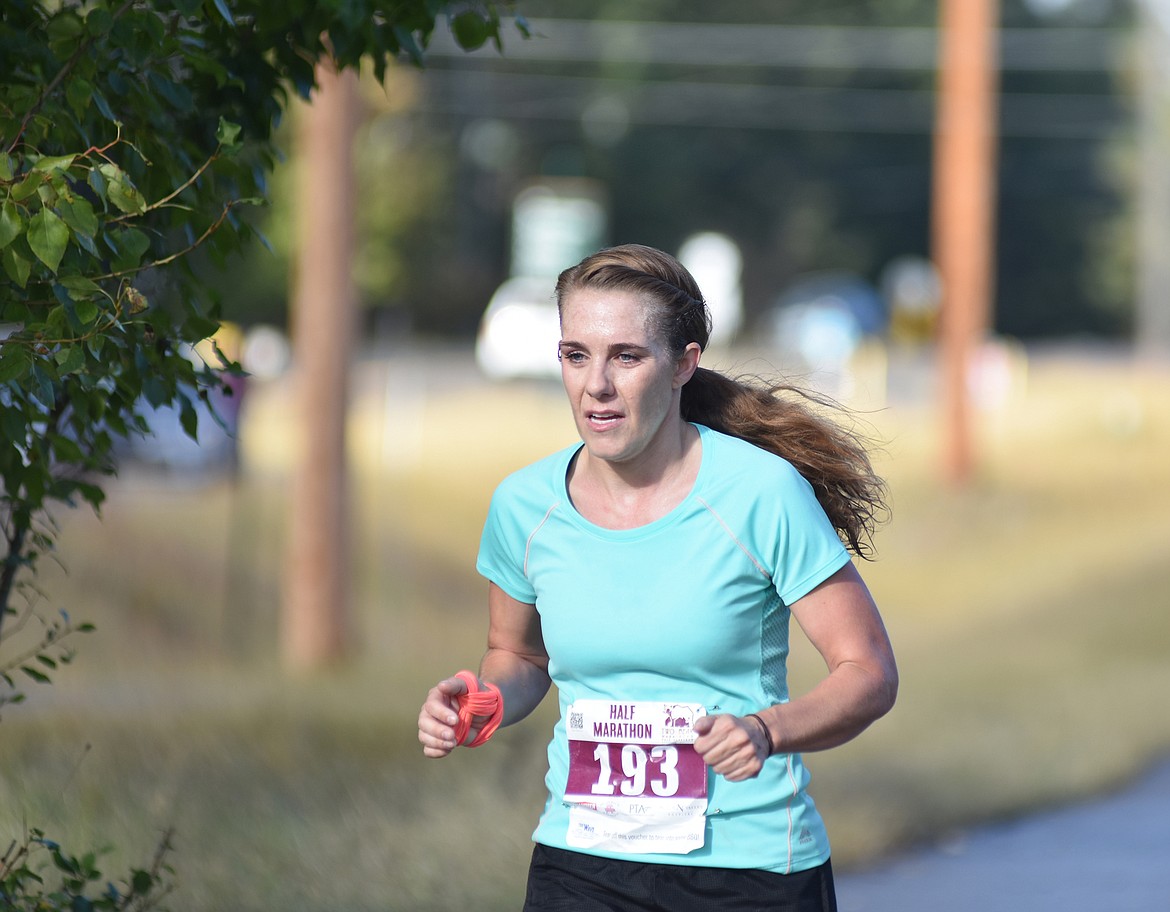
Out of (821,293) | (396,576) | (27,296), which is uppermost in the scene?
(821,293)

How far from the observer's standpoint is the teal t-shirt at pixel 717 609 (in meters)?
3.18

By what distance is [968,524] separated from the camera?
1956cm

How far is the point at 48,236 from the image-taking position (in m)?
3.01

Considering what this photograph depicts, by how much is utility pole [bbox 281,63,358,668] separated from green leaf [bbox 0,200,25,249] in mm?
8548

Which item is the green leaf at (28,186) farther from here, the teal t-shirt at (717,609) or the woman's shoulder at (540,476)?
the teal t-shirt at (717,609)

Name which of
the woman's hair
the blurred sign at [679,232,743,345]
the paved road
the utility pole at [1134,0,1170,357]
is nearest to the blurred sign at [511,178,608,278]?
the blurred sign at [679,232,743,345]

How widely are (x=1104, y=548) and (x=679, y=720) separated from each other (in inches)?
623

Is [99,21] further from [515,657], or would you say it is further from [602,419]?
[515,657]

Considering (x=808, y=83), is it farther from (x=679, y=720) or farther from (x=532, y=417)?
(x=679, y=720)

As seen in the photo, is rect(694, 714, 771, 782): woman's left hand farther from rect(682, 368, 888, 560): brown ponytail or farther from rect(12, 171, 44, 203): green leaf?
rect(12, 171, 44, 203): green leaf

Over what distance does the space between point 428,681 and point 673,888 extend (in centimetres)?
790

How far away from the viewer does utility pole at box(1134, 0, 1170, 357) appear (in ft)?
156

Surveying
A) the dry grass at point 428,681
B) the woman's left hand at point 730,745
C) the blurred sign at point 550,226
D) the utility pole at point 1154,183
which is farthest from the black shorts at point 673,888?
the utility pole at point 1154,183

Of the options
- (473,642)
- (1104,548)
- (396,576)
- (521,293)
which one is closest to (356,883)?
(473,642)
